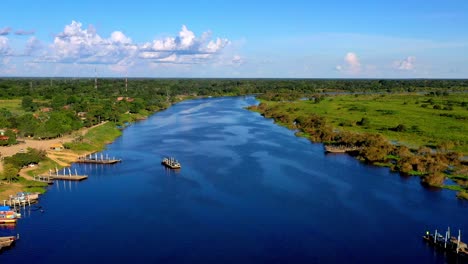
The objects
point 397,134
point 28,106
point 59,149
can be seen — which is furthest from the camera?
point 28,106

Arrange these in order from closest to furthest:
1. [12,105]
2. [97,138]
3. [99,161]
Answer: [99,161], [97,138], [12,105]

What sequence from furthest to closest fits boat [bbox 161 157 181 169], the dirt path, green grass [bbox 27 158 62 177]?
1. the dirt path
2. boat [bbox 161 157 181 169]
3. green grass [bbox 27 158 62 177]

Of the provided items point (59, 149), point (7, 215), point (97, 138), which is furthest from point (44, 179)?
point (97, 138)

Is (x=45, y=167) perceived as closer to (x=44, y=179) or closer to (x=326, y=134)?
(x=44, y=179)

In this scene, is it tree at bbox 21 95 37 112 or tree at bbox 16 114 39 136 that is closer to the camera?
tree at bbox 16 114 39 136

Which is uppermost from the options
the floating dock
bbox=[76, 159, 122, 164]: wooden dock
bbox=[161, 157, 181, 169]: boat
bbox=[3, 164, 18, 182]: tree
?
bbox=[3, 164, 18, 182]: tree

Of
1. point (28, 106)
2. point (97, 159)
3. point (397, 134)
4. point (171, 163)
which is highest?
point (28, 106)

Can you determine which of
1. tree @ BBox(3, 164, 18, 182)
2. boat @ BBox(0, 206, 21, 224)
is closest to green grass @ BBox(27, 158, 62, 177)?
tree @ BBox(3, 164, 18, 182)

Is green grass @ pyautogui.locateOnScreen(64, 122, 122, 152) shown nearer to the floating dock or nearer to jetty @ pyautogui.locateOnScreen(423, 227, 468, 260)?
the floating dock
